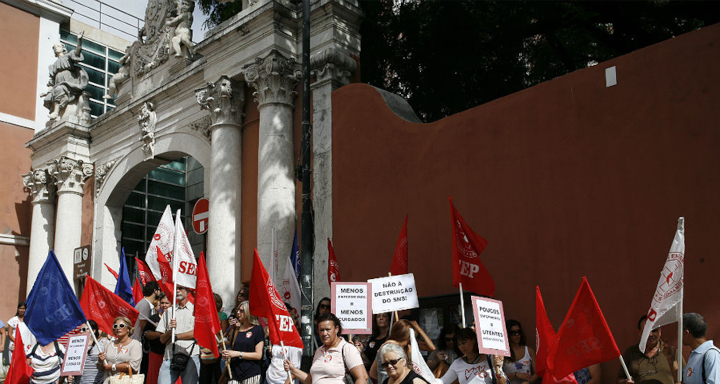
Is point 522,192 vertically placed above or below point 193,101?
below

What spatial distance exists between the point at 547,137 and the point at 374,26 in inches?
255

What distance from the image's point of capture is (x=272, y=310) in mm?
7625

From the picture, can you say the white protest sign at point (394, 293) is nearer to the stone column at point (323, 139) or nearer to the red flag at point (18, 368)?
the stone column at point (323, 139)

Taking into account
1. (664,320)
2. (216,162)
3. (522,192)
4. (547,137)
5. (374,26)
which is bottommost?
(664,320)

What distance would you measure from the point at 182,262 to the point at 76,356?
1929mm

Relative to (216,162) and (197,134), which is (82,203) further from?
(216,162)

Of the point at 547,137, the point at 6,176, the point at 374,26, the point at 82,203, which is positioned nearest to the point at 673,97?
the point at 547,137

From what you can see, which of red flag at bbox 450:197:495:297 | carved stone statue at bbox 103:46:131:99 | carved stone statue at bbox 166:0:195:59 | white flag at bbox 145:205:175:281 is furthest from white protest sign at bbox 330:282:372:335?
carved stone statue at bbox 103:46:131:99

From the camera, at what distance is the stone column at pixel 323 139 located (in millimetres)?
11805

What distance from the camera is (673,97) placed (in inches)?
317

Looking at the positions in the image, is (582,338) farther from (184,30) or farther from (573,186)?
(184,30)

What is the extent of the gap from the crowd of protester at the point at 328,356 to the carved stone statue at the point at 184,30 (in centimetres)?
682

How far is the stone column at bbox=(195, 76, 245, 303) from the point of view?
12.9 meters

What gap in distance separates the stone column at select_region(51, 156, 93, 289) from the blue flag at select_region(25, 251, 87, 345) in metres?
8.77
